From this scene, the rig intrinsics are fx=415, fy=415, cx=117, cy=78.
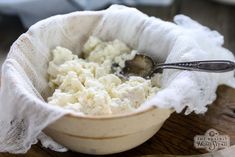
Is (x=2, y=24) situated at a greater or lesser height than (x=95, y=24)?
lesser

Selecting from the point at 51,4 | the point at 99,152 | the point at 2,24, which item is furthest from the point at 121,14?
the point at 2,24

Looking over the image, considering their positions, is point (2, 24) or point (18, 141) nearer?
point (18, 141)

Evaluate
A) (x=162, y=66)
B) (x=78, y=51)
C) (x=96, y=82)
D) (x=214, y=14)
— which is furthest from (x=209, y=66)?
(x=214, y=14)

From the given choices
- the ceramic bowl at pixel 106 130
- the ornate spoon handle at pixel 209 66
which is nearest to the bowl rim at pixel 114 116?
the ceramic bowl at pixel 106 130

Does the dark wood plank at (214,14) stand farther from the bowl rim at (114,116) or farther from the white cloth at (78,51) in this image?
the bowl rim at (114,116)

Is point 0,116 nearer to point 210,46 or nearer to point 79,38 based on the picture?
point 79,38

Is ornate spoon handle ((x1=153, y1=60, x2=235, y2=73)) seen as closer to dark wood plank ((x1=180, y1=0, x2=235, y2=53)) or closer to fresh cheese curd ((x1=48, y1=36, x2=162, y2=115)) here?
fresh cheese curd ((x1=48, y1=36, x2=162, y2=115))
